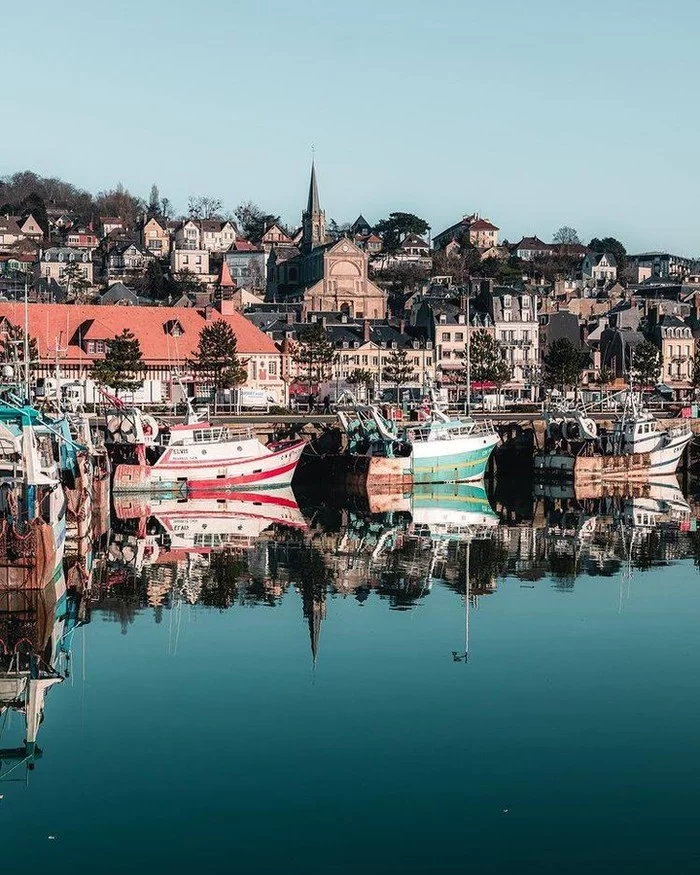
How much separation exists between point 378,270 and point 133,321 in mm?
89240

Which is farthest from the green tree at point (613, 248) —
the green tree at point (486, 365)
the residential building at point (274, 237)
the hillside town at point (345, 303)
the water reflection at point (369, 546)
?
the water reflection at point (369, 546)

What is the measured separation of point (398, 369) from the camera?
9450 cm

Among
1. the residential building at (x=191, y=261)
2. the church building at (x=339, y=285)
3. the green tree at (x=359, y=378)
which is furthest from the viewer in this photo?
the residential building at (x=191, y=261)

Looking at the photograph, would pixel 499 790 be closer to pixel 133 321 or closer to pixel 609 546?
pixel 609 546

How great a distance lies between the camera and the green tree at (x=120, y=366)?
249 feet

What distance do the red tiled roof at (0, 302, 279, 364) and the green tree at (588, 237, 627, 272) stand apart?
115 metres

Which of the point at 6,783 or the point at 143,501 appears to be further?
the point at 143,501

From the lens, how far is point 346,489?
202 feet

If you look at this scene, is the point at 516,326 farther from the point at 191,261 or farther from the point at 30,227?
the point at 30,227

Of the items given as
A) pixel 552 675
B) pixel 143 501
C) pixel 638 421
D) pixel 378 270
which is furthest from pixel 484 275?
→ pixel 552 675

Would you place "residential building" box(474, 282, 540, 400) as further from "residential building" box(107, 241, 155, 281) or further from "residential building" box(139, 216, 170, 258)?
"residential building" box(139, 216, 170, 258)

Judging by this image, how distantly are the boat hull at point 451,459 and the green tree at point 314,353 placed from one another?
27672 mm

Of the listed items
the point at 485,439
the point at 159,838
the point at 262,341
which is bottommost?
the point at 159,838

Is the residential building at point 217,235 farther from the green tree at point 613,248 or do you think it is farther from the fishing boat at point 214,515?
the fishing boat at point 214,515
